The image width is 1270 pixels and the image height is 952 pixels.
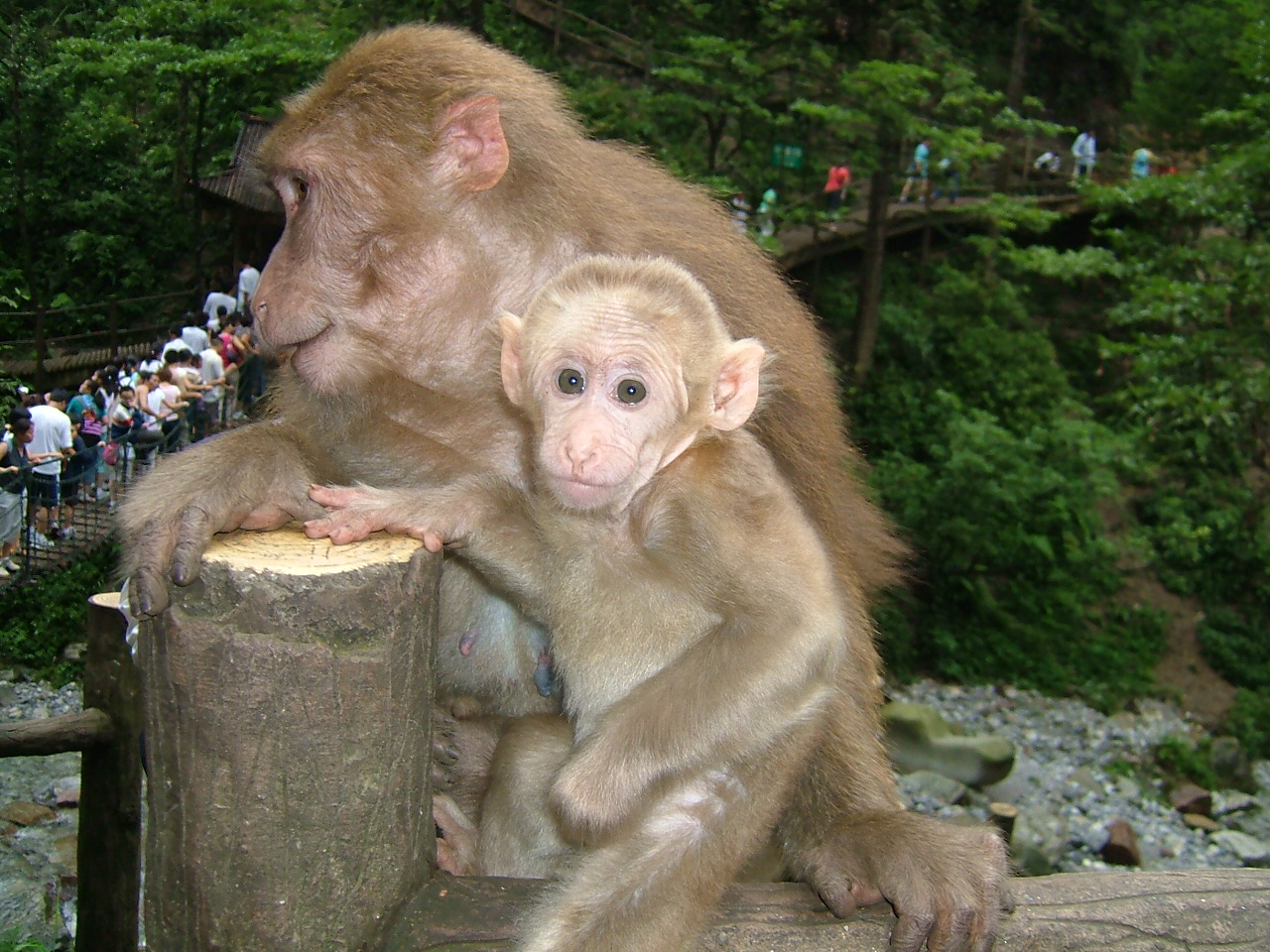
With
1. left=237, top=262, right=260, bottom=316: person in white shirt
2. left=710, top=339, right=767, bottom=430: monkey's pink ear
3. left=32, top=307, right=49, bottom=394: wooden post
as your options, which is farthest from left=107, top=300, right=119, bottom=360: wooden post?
left=710, top=339, right=767, bottom=430: monkey's pink ear

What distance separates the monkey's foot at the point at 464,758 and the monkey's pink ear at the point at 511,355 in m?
1.04

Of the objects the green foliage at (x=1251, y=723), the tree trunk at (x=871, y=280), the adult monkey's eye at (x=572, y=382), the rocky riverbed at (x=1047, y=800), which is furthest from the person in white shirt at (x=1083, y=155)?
the adult monkey's eye at (x=572, y=382)

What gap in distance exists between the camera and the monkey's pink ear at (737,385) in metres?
2.35

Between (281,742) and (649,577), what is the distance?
76 cm

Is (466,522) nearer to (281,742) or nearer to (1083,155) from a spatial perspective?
(281,742)

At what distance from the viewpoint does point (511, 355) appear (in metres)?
2.43

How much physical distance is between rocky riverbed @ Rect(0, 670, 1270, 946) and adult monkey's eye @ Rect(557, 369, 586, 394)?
4.36 meters

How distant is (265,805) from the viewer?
213cm

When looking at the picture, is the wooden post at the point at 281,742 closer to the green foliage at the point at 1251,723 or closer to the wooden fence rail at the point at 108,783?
the wooden fence rail at the point at 108,783

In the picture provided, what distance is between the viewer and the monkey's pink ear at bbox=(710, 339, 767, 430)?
2.35m

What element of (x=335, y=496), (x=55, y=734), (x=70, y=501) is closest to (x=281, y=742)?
(x=335, y=496)

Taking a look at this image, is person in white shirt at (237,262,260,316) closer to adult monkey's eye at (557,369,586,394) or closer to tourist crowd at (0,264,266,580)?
tourist crowd at (0,264,266,580)

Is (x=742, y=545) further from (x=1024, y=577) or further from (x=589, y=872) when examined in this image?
(x=1024, y=577)

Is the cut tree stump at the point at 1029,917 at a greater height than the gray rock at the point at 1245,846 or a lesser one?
greater
